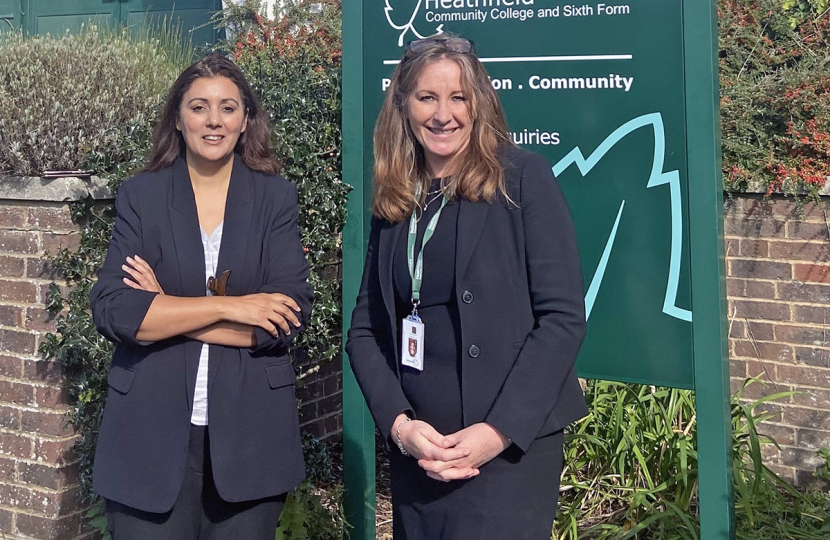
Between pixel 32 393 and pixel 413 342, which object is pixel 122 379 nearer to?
pixel 413 342

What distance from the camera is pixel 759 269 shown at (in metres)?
4.72

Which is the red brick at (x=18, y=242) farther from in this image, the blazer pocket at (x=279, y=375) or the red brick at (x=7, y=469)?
the blazer pocket at (x=279, y=375)

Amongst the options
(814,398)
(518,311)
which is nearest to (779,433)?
(814,398)

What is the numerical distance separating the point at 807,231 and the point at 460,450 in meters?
3.21

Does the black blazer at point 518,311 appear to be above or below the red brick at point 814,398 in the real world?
above

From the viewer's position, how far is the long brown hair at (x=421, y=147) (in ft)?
7.38

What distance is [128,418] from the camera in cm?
A: 257

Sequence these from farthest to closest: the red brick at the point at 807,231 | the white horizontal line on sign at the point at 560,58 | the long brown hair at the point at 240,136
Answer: the red brick at the point at 807,231 → the white horizontal line on sign at the point at 560,58 → the long brown hair at the point at 240,136

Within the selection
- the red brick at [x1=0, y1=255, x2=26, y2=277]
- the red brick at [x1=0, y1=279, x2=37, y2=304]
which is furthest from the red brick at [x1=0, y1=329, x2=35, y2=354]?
the red brick at [x1=0, y1=255, x2=26, y2=277]

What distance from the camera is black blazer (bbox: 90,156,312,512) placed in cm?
252

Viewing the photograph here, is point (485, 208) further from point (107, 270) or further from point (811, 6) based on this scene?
point (811, 6)

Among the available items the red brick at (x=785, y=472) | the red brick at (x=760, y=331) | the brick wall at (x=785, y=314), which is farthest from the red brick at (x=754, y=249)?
the red brick at (x=785, y=472)

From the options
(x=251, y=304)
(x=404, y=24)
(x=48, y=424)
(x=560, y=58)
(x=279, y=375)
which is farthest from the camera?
(x=48, y=424)

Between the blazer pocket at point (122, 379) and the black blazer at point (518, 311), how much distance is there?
0.77 m
